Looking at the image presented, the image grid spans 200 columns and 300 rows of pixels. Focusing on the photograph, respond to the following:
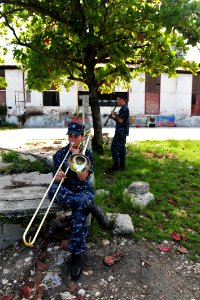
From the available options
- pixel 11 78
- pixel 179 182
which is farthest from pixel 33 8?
pixel 11 78

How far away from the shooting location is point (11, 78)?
95.9 ft

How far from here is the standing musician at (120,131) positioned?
710 centimetres

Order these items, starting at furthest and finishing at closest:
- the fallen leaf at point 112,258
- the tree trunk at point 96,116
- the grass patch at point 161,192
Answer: the tree trunk at point 96,116, the grass patch at point 161,192, the fallen leaf at point 112,258

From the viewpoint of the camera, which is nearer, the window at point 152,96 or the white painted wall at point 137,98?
the white painted wall at point 137,98

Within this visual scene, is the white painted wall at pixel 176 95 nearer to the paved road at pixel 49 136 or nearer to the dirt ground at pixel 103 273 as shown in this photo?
the paved road at pixel 49 136

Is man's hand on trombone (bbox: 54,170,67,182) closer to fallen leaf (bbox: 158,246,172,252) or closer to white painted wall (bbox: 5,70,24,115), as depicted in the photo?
fallen leaf (bbox: 158,246,172,252)

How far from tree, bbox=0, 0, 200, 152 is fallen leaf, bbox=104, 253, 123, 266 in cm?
480

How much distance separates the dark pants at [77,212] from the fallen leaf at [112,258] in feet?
1.14

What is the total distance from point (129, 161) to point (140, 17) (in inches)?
152

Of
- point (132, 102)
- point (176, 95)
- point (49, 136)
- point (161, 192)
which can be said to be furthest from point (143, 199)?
point (176, 95)

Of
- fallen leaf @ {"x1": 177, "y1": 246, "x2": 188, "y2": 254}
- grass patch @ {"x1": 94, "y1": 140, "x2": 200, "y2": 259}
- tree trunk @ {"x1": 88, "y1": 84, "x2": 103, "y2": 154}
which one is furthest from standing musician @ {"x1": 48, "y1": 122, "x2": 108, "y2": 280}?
tree trunk @ {"x1": 88, "y1": 84, "x2": 103, "y2": 154}

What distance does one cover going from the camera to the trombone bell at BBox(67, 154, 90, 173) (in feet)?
12.1

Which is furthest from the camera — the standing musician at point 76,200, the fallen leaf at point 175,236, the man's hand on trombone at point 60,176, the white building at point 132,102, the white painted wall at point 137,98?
the white painted wall at point 137,98

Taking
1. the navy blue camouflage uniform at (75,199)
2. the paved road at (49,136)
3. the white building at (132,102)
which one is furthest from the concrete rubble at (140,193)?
the white building at (132,102)
